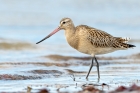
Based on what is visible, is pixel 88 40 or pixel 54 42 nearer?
pixel 88 40

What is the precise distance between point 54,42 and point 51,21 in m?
5.51

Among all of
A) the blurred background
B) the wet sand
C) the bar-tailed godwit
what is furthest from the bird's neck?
the blurred background

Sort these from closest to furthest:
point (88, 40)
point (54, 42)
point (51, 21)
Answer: point (88, 40)
point (54, 42)
point (51, 21)

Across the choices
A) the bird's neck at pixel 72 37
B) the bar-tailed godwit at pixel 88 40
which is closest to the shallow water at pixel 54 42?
the bar-tailed godwit at pixel 88 40

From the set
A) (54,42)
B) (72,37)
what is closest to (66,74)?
(72,37)

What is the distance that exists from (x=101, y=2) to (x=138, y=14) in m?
3.19

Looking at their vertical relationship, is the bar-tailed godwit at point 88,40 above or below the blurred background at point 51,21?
below

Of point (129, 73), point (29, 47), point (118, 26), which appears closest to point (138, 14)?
point (118, 26)

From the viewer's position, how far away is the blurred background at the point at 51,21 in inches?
673

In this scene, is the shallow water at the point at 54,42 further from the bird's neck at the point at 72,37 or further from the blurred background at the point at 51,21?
the bird's neck at the point at 72,37

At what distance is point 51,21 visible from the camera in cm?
2497

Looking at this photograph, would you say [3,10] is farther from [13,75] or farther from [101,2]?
[13,75]

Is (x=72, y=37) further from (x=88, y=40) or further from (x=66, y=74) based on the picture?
(x=66, y=74)

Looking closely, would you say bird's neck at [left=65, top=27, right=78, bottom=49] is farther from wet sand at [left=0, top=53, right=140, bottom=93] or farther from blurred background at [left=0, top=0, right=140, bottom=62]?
blurred background at [left=0, top=0, right=140, bottom=62]
